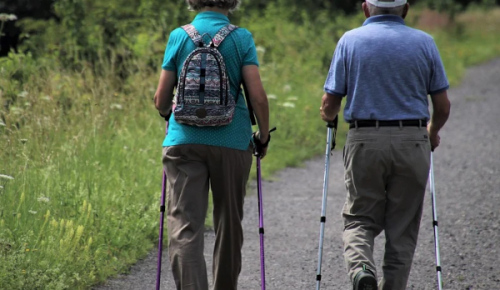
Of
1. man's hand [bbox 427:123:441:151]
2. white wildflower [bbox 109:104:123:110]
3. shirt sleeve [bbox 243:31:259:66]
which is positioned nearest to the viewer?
shirt sleeve [bbox 243:31:259:66]

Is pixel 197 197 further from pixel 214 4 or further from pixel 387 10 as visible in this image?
pixel 387 10

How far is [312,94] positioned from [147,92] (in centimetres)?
364

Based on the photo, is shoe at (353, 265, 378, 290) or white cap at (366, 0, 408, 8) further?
white cap at (366, 0, 408, 8)

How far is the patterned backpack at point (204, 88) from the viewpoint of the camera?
14.5ft

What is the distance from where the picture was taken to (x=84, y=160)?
24.5ft

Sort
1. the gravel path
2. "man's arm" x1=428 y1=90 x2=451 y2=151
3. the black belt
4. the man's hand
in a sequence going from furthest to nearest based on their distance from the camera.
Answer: the gravel path < the man's hand < "man's arm" x1=428 y1=90 x2=451 y2=151 < the black belt

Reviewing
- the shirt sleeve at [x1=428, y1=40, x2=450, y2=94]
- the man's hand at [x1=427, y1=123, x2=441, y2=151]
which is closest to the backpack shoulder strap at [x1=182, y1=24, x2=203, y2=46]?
the shirt sleeve at [x1=428, y1=40, x2=450, y2=94]

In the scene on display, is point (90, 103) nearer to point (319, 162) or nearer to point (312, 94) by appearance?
point (319, 162)

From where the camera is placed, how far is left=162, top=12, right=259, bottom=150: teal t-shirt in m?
4.49

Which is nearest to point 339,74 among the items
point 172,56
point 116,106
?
point 172,56

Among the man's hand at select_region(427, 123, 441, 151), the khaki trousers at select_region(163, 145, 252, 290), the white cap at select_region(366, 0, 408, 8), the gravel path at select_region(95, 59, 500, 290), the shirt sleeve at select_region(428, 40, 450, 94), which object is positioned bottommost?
the gravel path at select_region(95, 59, 500, 290)

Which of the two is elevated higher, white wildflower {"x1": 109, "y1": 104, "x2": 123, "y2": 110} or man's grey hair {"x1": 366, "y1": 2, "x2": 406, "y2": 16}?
man's grey hair {"x1": 366, "y1": 2, "x2": 406, "y2": 16}

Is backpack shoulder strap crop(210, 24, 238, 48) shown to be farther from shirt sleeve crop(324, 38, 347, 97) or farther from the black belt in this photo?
the black belt

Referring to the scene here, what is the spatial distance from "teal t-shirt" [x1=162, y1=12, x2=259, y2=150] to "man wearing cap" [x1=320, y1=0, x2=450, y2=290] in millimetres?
524
